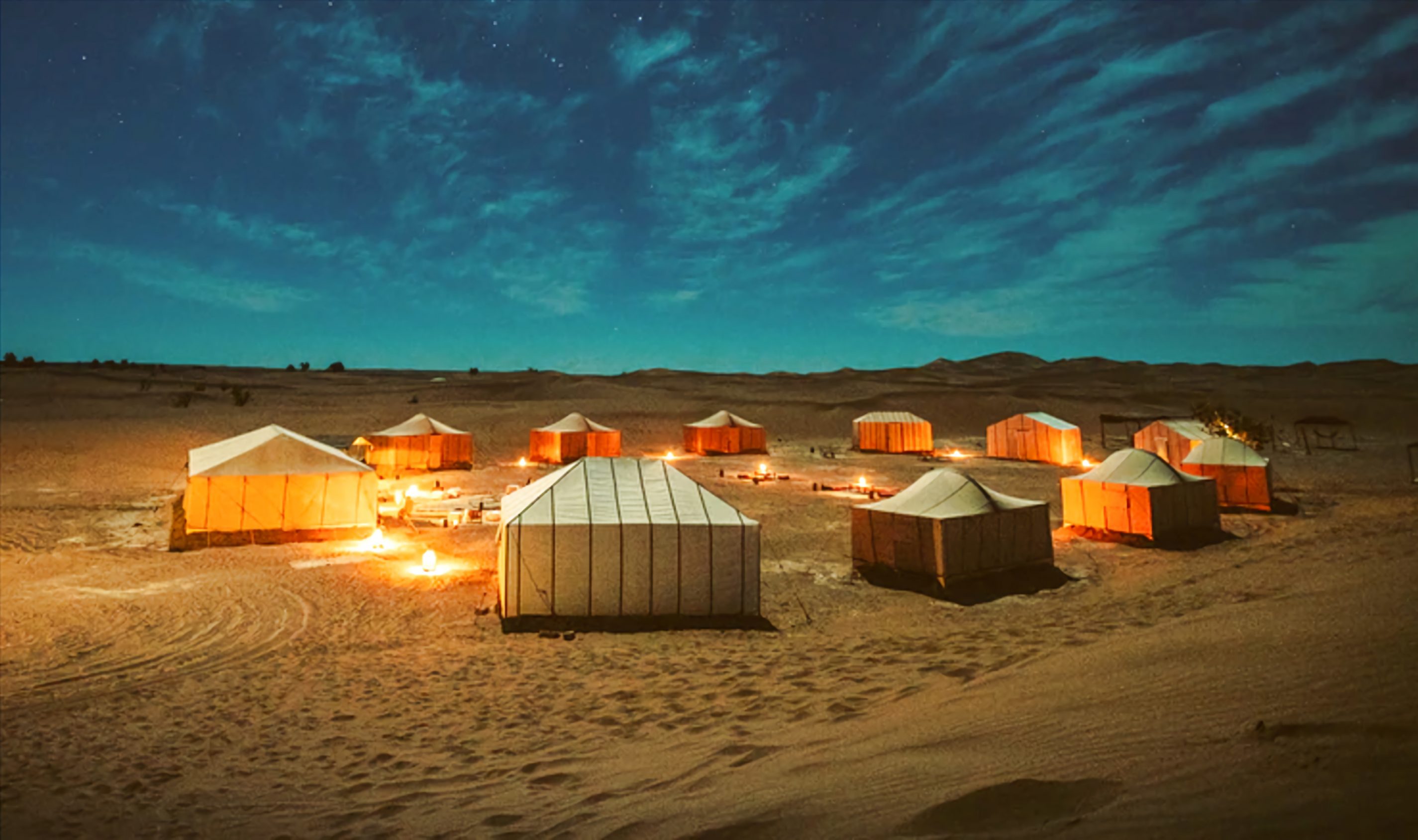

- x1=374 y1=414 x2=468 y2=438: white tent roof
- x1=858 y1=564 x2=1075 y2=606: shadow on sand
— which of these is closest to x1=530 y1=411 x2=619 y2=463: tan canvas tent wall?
x1=374 y1=414 x2=468 y2=438: white tent roof

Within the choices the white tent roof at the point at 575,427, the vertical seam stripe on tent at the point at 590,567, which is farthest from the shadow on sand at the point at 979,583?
the white tent roof at the point at 575,427

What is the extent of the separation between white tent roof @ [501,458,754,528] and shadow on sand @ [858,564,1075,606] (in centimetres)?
358

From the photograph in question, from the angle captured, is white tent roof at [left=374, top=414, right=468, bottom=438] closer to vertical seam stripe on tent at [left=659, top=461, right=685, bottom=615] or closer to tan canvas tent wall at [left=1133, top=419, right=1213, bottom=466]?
vertical seam stripe on tent at [left=659, top=461, right=685, bottom=615]

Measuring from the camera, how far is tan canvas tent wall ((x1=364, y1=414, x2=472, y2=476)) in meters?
32.9

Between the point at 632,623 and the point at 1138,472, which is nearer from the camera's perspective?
the point at 632,623

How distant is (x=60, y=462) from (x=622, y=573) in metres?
32.5

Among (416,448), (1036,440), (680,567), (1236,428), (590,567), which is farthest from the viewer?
(1036,440)

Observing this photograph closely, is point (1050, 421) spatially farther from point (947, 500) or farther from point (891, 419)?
point (947, 500)

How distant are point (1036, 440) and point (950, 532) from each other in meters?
27.2

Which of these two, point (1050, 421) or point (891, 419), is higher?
point (891, 419)

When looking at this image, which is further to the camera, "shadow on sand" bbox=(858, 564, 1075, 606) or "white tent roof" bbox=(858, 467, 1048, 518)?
"white tent roof" bbox=(858, 467, 1048, 518)

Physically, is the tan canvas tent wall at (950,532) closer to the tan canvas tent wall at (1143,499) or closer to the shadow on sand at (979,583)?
the shadow on sand at (979,583)

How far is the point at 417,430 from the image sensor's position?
33844 mm

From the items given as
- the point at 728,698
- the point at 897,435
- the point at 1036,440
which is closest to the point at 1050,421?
the point at 1036,440
